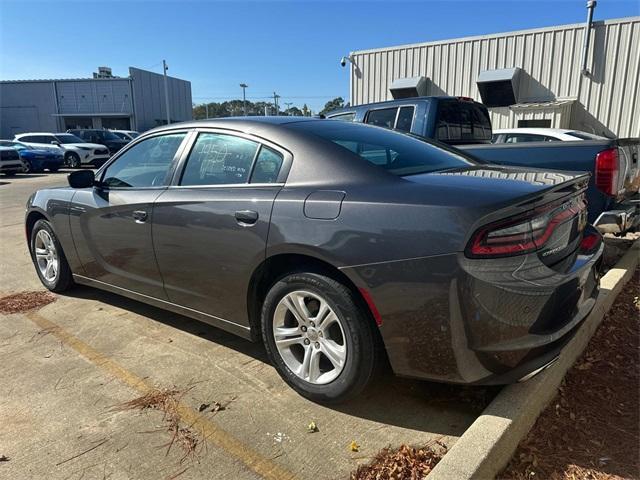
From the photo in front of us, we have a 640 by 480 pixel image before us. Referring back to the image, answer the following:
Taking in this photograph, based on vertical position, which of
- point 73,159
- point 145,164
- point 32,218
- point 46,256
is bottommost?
point 46,256

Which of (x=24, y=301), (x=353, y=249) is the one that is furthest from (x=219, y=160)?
(x=24, y=301)

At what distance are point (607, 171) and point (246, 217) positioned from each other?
133 inches

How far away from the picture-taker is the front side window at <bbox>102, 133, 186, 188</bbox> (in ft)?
11.3

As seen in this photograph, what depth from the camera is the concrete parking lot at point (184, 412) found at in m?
2.23

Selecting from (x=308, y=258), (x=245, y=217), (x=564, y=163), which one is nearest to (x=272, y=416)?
(x=308, y=258)

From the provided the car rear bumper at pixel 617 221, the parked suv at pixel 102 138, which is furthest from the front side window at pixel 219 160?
the parked suv at pixel 102 138

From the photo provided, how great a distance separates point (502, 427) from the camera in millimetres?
2057

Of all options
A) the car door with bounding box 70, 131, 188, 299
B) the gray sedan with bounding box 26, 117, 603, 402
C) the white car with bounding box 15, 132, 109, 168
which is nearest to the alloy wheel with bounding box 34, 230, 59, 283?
the car door with bounding box 70, 131, 188, 299

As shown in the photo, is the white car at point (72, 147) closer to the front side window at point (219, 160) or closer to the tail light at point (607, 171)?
the front side window at point (219, 160)

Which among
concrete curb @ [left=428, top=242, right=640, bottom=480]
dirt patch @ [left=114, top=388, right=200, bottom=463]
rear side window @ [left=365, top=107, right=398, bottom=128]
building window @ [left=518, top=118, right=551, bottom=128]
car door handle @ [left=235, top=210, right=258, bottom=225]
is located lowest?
dirt patch @ [left=114, top=388, right=200, bottom=463]

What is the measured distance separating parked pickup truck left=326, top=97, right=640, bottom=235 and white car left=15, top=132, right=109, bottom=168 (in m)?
18.9

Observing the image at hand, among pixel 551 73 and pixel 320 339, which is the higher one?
pixel 551 73

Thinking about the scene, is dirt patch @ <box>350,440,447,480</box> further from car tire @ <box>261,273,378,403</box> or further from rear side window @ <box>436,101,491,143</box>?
rear side window @ <box>436,101,491,143</box>

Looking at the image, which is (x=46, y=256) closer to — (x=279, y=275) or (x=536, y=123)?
(x=279, y=275)
